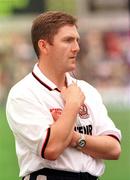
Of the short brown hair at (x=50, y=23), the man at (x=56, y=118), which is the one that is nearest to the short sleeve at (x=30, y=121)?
the man at (x=56, y=118)

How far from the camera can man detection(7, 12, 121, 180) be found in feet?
17.4

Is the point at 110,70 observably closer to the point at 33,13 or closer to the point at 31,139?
the point at 33,13

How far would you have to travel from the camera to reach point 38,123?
534 centimetres

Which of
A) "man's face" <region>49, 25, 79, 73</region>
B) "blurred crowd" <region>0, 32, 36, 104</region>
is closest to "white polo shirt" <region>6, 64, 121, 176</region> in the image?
"man's face" <region>49, 25, 79, 73</region>

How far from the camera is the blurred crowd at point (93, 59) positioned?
2423 cm

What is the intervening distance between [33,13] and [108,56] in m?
2.88

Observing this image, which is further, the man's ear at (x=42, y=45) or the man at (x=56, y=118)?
the man's ear at (x=42, y=45)

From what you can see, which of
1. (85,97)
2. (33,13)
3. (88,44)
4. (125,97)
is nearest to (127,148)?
(85,97)

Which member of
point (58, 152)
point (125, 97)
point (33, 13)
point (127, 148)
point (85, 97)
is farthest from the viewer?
point (33, 13)

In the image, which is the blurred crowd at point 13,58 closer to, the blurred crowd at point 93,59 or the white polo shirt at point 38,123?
the blurred crowd at point 93,59

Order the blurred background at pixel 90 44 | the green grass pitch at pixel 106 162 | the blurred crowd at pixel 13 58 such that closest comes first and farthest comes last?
the green grass pitch at pixel 106 162
the blurred crowd at pixel 13 58
the blurred background at pixel 90 44

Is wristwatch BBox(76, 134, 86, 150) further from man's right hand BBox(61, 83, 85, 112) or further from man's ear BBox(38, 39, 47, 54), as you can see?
man's ear BBox(38, 39, 47, 54)

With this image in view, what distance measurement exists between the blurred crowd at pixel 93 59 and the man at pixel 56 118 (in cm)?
1804

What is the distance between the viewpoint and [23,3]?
2723 cm
